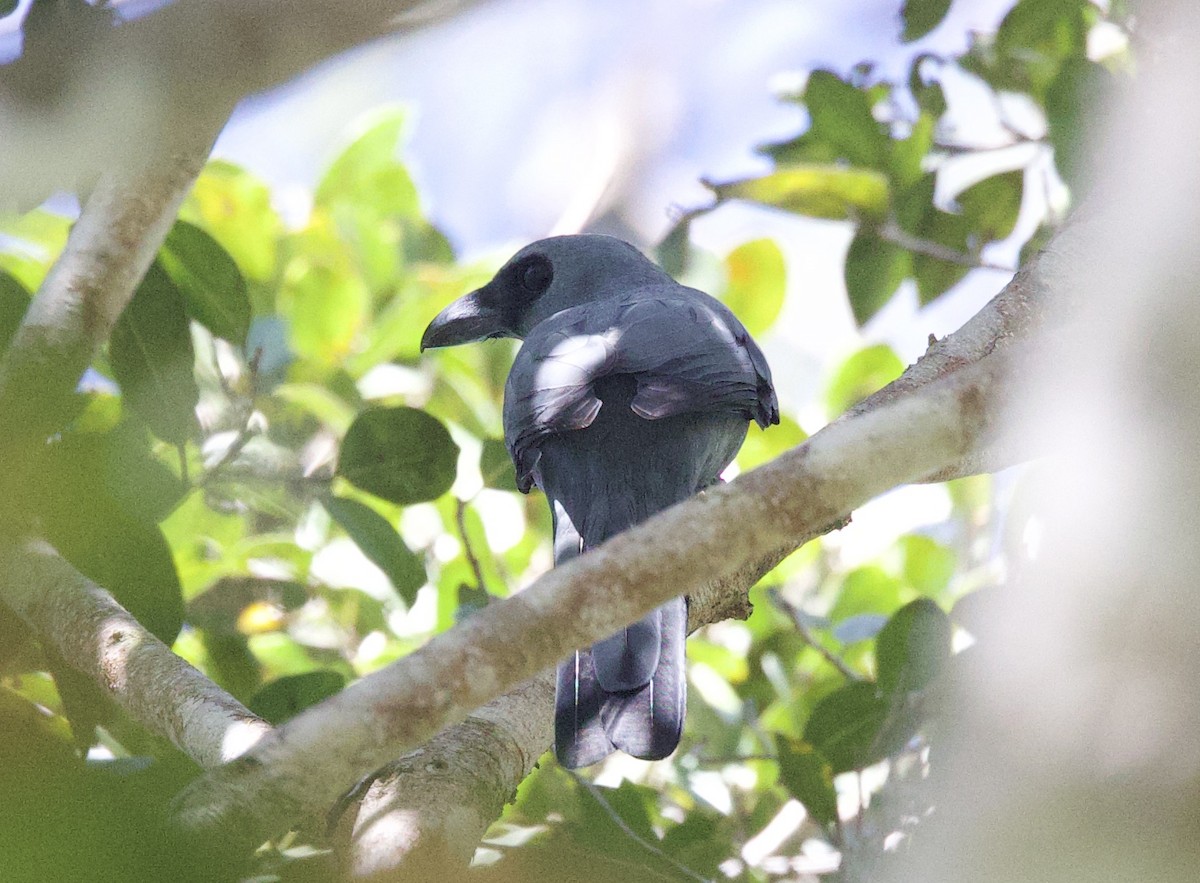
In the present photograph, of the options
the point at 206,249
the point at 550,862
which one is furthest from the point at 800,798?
the point at 206,249

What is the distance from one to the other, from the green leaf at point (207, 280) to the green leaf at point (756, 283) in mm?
1859

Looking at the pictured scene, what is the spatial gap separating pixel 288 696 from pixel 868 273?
195cm

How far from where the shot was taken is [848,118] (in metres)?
3.55

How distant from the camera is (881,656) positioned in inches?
110

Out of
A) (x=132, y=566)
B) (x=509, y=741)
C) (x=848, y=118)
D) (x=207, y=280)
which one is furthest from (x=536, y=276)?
(x=509, y=741)

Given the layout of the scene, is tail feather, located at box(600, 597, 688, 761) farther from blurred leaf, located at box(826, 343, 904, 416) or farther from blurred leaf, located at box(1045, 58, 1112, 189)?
blurred leaf, located at box(826, 343, 904, 416)

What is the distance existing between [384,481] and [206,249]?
26.1 inches

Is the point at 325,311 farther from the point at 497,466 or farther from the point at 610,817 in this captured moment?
the point at 610,817

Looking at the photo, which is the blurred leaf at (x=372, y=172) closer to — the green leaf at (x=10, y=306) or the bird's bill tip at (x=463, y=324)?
the bird's bill tip at (x=463, y=324)

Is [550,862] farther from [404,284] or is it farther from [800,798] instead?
[404,284]

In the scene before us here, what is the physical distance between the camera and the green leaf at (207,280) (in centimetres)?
273

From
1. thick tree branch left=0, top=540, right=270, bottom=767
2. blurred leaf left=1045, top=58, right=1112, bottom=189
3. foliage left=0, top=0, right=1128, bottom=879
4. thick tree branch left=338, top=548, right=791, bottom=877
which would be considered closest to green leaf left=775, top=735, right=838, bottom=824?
foliage left=0, top=0, right=1128, bottom=879

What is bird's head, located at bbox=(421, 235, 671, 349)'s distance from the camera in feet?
10.5

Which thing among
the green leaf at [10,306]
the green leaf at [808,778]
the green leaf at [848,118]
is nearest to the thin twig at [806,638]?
the green leaf at [808,778]
